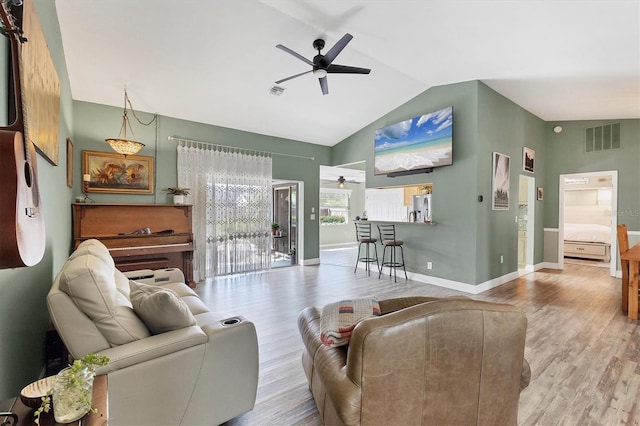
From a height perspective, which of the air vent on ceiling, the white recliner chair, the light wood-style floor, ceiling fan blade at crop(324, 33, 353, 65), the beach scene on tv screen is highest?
the air vent on ceiling

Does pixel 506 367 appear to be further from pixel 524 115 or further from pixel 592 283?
pixel 524 115

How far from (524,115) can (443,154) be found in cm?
230

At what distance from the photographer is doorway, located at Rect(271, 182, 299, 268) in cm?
695

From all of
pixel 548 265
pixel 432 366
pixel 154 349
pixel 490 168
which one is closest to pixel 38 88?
pixel 154 349

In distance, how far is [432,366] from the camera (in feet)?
3.89

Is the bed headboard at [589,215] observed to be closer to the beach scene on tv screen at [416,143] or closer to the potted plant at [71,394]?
the beach scene on tv screen at [416,143]

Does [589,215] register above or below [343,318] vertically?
above

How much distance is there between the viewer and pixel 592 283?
506 centimetres

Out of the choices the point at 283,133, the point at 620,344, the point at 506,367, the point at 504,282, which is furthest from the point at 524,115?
the point at 506,367

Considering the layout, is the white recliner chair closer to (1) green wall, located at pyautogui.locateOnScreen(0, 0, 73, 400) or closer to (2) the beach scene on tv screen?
(1) green wall, located at pyautogui.locateOnScreen(0, 0, 73, 400)

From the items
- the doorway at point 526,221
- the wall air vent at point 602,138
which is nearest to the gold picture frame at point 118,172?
the doorway at point 526,221

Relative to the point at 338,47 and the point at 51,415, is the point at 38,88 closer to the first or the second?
→ the point at 51,415

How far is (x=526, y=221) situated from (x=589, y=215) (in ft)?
11.7

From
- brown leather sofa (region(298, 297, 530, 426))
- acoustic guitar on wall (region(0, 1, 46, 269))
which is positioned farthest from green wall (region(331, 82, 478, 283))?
acoustic guitar on wall (region(0, 1, 46, 269))
